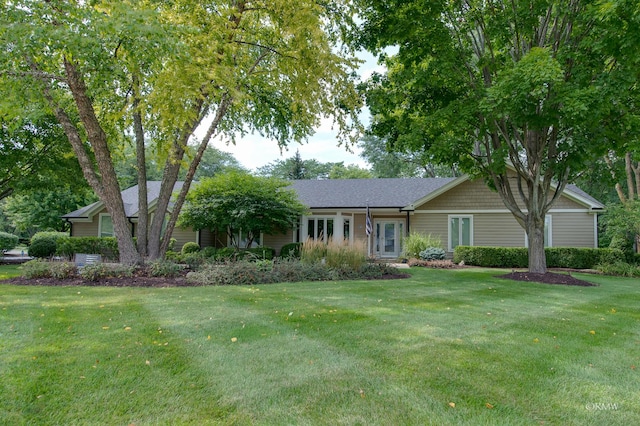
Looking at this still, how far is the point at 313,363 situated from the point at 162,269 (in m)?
7.30

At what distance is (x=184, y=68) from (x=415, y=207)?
1273 cm

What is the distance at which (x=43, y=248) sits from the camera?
713 inches

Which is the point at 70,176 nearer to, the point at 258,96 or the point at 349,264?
the point at 258,96

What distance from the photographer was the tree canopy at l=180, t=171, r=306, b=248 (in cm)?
1586

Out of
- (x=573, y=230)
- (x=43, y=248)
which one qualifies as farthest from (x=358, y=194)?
(x=43, y=248)

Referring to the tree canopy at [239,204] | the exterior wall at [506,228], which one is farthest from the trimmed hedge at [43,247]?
the exterior wall at [506,228]

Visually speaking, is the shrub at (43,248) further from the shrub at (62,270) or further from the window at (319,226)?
the window at (319,226)

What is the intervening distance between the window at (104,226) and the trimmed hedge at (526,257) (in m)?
17.0

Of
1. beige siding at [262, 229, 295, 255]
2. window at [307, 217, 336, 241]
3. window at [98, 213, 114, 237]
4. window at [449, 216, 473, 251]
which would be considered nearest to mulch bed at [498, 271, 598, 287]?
window at [449, 216, 473, 251]

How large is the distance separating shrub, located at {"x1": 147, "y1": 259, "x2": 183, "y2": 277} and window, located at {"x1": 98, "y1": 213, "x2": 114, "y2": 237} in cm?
1202

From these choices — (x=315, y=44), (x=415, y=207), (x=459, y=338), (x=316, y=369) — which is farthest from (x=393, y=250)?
(x=316, y=369)

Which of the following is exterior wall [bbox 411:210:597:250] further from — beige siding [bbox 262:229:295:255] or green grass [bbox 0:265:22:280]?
green grass [bbox 0:265:22:280]

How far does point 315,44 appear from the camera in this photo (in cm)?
1014

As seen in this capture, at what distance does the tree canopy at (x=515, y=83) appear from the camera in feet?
26.5
